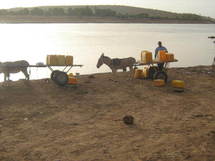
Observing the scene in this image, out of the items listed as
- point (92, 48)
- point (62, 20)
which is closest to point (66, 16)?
point (62, 20)

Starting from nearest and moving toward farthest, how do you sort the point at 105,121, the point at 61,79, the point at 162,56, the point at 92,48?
the point at 105,121 → the point at 61,79 → the point at 162,56 → the point at 92,48

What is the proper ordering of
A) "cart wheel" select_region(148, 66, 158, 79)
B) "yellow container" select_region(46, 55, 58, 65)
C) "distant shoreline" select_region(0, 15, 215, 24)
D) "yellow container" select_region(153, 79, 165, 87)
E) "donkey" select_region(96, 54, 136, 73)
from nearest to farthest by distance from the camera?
"yellow container" select_region(46, 55, 58, 65) → "yellow container" select_region(153, 79, 165, 87) → "cart wheel" select_region(148, 66, 158, 79) → "donkey" select_region(96, 54, 136, 73) → "distant shoreline" select_region(0, 15, 215, 24)

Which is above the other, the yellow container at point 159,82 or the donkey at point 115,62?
the donkey at point 115,62

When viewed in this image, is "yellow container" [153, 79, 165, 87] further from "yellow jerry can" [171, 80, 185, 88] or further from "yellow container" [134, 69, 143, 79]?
"yellow container" [134, 69, 143, 79]

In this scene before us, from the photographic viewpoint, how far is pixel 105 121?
35.3 feet

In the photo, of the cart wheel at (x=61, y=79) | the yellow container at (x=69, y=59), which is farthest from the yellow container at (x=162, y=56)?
the cart wheel at (x=61, y=79)

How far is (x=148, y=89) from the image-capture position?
14.8m

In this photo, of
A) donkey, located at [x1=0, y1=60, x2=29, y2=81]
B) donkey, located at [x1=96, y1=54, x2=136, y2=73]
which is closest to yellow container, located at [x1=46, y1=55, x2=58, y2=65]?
donkey, located at [x1=0, y1=60, x2=29, y2=81]


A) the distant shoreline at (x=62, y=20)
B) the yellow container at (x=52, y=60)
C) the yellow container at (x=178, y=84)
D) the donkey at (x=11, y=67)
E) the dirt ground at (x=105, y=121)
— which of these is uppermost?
the distant shoreline at (x=62, y=20)

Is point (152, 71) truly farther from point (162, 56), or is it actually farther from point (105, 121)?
point (105, 121)

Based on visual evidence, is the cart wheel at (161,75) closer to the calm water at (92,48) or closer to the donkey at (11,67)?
the donkey at (11,67)

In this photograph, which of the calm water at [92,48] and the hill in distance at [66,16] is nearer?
the calm water at [92,48]

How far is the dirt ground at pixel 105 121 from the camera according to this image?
8453 millimetres

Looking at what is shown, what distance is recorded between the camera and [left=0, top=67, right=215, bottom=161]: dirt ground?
8453 mm
